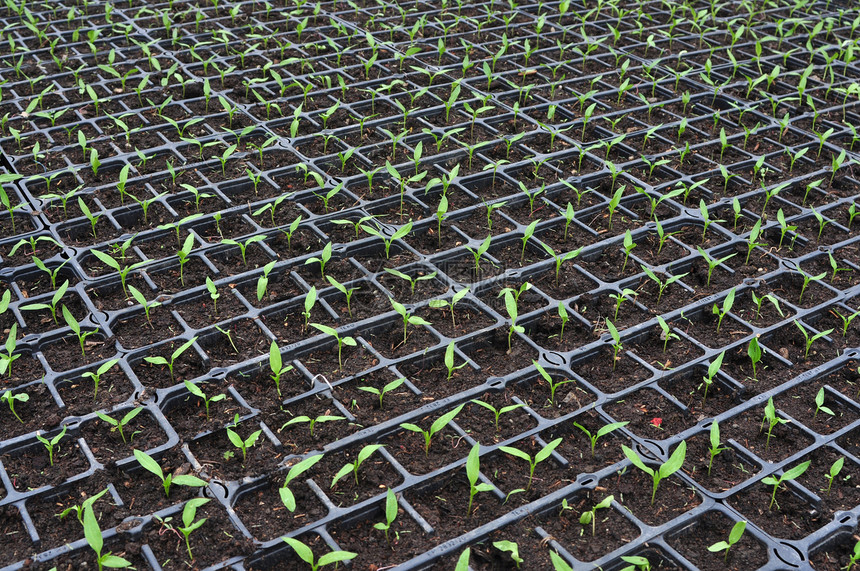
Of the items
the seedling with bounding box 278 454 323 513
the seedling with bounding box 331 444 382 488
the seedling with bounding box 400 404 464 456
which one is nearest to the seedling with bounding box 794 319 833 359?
the seedling with bounding box 400 404 464 456

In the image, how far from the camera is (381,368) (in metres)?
2.44

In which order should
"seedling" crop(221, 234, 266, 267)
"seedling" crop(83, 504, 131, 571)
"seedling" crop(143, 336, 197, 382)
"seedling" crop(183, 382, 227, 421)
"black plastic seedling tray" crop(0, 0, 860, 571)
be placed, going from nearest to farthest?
"seedling" crop(83, 504, 131, 571) < "black plastic seedling tray" crop(0, 0, 860, 571) < "seedling" crop(183, 382, 227, 421) < "seedling" crop(143, 336, 197, 382) < "seedling" crop(221, 234, 266, 267)

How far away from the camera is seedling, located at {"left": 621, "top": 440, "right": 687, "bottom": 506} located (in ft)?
6.63

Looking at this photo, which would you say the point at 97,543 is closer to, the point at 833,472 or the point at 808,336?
the point at 833,472

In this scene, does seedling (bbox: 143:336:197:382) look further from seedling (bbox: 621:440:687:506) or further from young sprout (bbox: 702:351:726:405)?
young sprout (bbox: 702:351:726:405)

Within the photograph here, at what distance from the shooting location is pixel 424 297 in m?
2.75

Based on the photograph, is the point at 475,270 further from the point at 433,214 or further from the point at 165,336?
the point at 165,336

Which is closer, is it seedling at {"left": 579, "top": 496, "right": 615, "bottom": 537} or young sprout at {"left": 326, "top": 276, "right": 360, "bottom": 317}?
seedling at {"left": 579, "top": 496, "right": 615, "bottom": 537}

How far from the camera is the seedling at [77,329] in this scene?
2.45 metres

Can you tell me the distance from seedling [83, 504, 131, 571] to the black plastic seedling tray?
9 cm

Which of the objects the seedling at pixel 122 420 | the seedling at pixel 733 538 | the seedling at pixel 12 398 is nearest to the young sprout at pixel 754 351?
the seedling at pixel 733 538

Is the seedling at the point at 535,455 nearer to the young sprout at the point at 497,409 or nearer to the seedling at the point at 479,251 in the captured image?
the young sprout at the point at 497,409

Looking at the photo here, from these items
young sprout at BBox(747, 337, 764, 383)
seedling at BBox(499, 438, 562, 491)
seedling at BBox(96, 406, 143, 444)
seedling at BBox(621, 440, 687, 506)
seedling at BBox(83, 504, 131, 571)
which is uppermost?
young sprout at BBox(747, 337, 764, 383)

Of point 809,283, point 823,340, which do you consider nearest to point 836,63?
point 809,283
